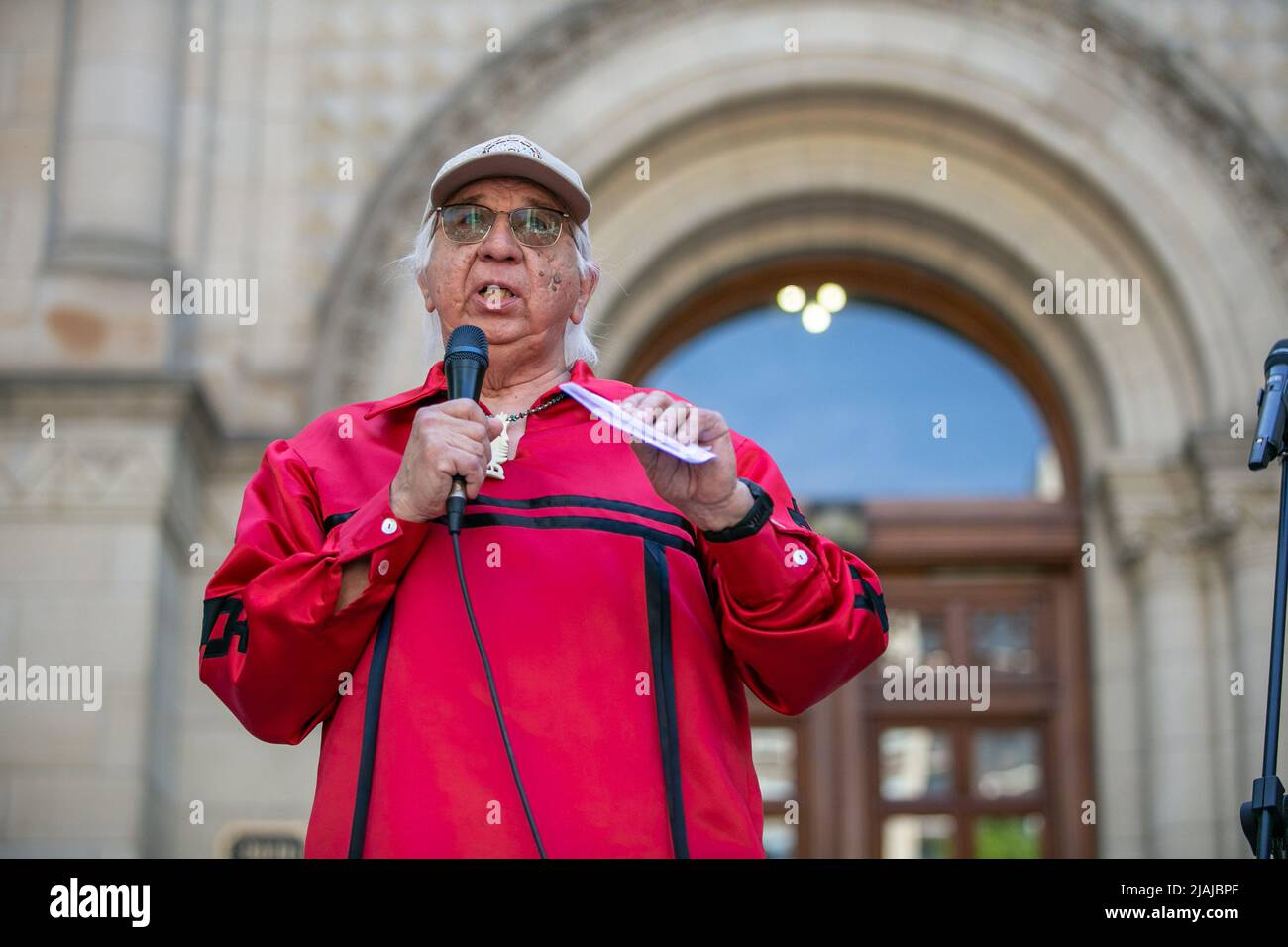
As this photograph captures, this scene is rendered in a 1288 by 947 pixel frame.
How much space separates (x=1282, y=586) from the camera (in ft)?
9.88

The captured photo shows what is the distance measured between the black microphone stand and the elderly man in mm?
778

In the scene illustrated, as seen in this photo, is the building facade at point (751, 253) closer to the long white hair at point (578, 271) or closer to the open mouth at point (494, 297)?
the long white hair at point (578, 271)

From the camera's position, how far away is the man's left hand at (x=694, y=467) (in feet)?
7.35

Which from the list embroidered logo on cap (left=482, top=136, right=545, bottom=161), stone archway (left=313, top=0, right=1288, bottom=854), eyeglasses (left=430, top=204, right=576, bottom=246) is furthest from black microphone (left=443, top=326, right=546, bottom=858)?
stone archway (left=313, top=0, right=1288, bottom=854)

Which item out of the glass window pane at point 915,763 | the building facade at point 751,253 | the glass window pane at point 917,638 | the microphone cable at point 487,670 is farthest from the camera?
the glass window pane at point 917,638

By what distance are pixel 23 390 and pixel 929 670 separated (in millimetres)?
4343

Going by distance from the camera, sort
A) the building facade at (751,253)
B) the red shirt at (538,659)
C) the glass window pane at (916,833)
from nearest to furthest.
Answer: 1. the red shirt at (538,659)
2. the building facade at (751,253)
3. the glass window pane at (916,833)

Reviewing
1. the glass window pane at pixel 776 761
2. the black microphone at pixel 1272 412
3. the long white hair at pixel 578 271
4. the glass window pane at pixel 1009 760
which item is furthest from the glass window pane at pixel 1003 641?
the long white hair at pixel 578 271

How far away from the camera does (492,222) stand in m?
2.69

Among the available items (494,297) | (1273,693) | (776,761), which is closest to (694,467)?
(494,297)

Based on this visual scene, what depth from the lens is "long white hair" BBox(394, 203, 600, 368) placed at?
280cm

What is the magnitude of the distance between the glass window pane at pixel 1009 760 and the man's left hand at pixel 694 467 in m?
6.08

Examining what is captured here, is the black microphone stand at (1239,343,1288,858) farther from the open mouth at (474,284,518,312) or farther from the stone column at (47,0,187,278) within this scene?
the stone column at (47,0,187,278)
